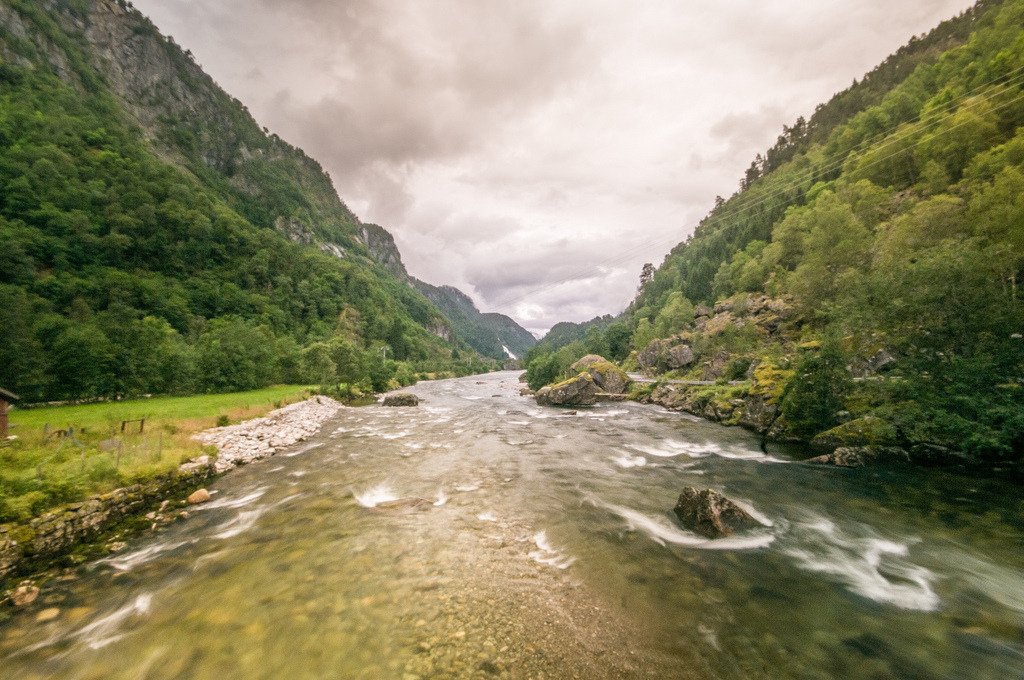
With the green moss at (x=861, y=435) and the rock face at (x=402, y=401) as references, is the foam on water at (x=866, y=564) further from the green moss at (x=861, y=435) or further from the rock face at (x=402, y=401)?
the rock face at (x=402, y=401)

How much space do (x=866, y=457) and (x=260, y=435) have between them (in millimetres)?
36164

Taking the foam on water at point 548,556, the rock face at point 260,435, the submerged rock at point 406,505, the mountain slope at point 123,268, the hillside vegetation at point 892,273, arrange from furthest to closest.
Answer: the mountain slope at point 123,268, the rock face at point 260,435, the hillside vegetation at point 892,273, the submerged rock at point 406,505, the foam on water at point 548,556

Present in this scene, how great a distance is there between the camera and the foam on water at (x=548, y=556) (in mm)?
9984

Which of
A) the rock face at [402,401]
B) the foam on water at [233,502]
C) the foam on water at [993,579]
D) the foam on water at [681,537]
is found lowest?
the rock face at [402,401]

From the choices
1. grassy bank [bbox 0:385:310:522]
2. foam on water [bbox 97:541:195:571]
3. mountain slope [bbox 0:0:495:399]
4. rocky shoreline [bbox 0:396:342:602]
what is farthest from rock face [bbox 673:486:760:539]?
mountain slope [bbox 0:0:495:399]

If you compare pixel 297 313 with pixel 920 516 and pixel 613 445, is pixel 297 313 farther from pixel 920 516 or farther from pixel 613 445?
pixel 920 516

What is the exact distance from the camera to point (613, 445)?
24.8 m

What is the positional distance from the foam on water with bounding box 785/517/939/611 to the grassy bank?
2195 centimetres

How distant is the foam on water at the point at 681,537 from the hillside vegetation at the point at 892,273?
12.3 m

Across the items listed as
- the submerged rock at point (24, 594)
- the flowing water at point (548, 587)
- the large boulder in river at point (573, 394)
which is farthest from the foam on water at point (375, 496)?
the large boulder in river at point (573, 394)

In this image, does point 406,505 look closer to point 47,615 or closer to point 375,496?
point 375,496

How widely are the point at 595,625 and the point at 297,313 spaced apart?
135092 millimetres

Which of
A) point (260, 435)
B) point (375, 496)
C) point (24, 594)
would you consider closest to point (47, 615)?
point (24, 594)

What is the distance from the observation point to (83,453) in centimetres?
1245
